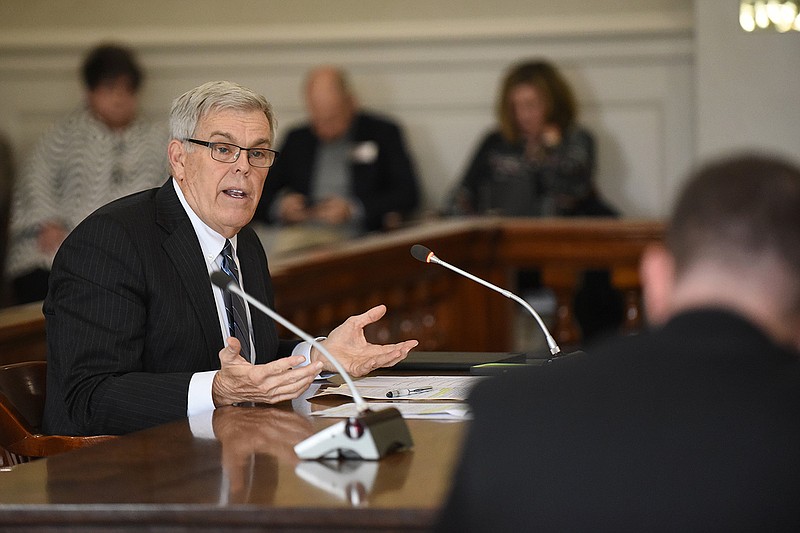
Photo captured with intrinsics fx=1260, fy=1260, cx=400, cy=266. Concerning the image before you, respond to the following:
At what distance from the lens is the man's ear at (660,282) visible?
49.0 inches

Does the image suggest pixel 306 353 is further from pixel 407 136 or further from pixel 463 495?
pixel 407 136

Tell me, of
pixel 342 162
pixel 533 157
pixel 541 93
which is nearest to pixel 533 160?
pixel 533 157

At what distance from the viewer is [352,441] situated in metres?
1.86

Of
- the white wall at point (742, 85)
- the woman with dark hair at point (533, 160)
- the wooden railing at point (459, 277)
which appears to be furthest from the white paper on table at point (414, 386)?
the white wall at point (742, 85)

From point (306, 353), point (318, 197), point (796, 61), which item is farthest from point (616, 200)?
point (306, 353)

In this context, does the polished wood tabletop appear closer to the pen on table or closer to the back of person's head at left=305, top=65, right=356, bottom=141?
the pen on table

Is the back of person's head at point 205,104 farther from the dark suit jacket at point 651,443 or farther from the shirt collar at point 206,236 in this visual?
the dark suit jacket at point 651,443

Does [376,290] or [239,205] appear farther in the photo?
[376,290]

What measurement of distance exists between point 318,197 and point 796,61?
261 cm

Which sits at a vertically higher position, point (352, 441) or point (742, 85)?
point (742, 85)

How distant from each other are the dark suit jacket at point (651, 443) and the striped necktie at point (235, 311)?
163cm

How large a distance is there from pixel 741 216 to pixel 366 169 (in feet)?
18.5

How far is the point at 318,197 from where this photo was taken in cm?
683

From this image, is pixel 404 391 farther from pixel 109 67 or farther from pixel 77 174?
pixel 109 67
